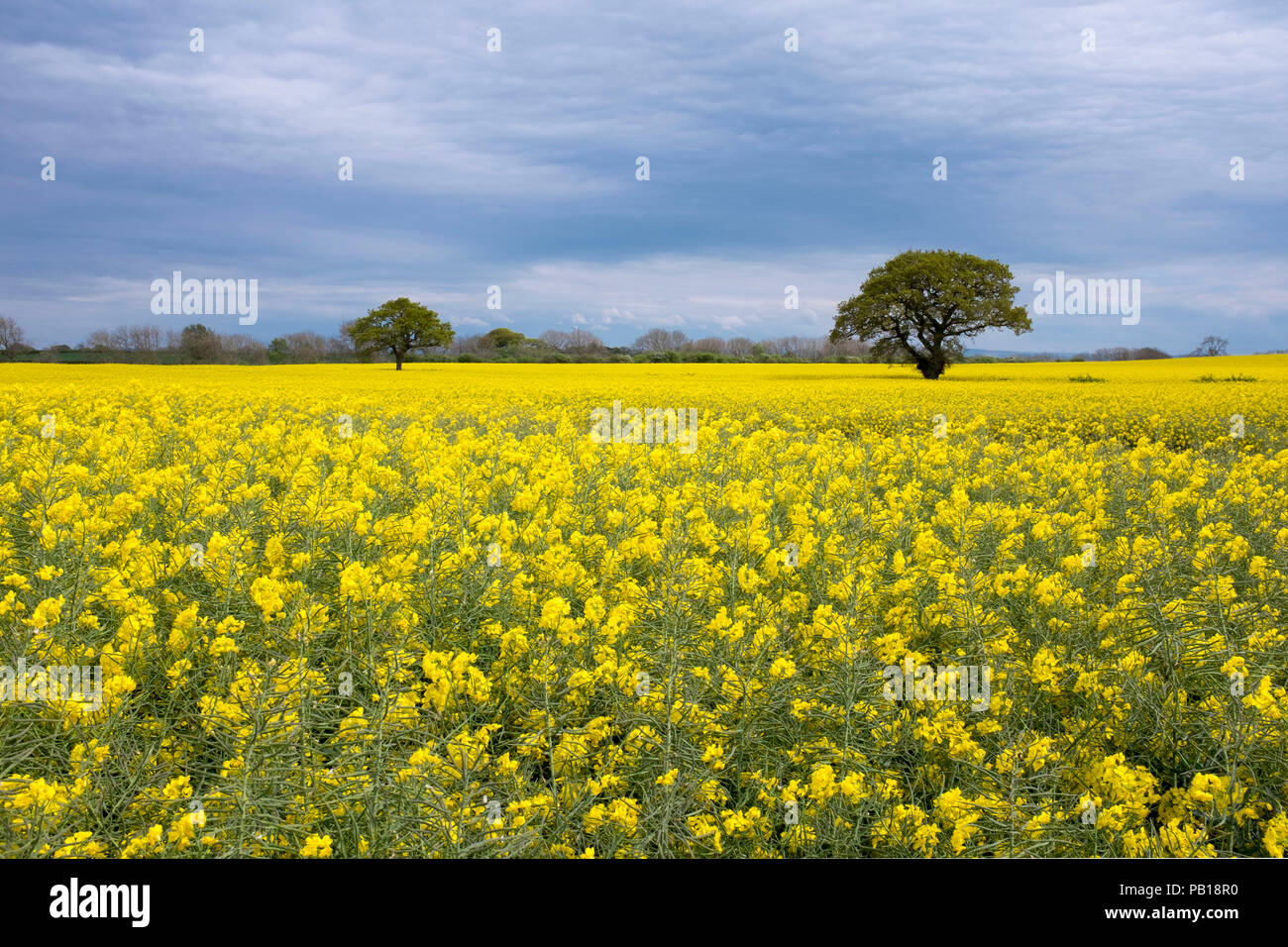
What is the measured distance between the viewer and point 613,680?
333 cm

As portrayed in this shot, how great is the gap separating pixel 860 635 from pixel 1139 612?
74.3 inches

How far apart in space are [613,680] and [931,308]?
47.6 meters

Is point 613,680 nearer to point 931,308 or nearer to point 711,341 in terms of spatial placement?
point 931,308

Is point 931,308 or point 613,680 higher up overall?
point 931,308

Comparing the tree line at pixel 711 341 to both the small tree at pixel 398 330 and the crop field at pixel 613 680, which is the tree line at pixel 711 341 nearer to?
the small tree at pixel 398 330

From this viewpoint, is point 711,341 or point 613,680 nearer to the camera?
point 613,680

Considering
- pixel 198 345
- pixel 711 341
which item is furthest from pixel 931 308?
pixel 198 345

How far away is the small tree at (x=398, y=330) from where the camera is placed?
210 feet

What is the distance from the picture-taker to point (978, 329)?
150ft

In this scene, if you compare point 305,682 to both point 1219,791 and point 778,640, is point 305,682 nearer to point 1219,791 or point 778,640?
point 778,640

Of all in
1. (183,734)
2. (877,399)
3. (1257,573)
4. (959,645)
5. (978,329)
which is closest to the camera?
(183,734)
